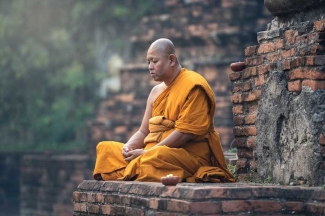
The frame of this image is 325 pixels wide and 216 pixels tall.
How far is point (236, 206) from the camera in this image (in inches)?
201

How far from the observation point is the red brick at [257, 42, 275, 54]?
625cm

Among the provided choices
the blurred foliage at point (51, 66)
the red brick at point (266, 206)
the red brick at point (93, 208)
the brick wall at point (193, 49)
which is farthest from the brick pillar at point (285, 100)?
the blurred foliage at point (51, 66)

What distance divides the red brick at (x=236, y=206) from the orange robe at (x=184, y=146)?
0.89 metres

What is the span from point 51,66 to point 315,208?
13308 mm

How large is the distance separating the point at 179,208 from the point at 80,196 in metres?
1.59

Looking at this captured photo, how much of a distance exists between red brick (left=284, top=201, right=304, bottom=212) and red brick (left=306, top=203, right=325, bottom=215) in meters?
0.04

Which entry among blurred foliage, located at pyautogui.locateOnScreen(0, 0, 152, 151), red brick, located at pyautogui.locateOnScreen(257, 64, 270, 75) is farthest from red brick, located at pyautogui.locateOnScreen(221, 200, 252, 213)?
blurred foliage, located at pyautogui.locateOnScreen(0, 0, 152, 151)

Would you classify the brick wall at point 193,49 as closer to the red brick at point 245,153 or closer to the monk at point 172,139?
the red brick at point 245,153

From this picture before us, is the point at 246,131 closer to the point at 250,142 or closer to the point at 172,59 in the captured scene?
the point at 250,142

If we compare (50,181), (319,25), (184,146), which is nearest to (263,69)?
(319,25)

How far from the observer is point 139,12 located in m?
18.0

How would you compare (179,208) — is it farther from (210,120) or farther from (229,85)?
(229,85)

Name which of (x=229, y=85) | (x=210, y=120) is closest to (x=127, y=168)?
(x=210, y=120)

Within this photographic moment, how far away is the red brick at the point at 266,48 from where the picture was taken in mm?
6250
